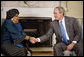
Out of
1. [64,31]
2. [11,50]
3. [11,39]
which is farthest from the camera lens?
[64,31]

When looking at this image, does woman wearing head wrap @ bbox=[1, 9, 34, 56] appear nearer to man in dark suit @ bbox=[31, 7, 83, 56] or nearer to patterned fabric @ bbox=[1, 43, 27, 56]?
patterned fabric @ bbox=[1, 43, 27, 56]

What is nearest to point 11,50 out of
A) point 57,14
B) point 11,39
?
point 11,39

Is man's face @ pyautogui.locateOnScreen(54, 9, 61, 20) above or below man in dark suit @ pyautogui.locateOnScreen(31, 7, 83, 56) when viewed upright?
above

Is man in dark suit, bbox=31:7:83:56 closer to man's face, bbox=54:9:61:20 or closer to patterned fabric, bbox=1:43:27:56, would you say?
man's face, bbox=54:9:61:20

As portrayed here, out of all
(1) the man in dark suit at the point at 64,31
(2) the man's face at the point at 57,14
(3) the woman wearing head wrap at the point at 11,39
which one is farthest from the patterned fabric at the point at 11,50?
(2) the man's face at the point at 57,14

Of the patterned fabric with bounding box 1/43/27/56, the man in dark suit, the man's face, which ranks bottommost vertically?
the patterned fabric with bounding box 1/43/27/56

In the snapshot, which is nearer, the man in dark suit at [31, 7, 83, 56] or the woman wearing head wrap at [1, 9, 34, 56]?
the woman wearing head wrap at [1, 9, 34, 56]

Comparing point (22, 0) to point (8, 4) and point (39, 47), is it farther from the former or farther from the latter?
point (39, 47)

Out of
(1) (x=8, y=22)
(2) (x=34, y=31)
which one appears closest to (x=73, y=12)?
(2) (x=34, y=31)

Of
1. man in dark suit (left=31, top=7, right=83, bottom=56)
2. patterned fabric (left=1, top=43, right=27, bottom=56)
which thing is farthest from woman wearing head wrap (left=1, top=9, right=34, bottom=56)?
man in dark suit (left=31, top=7, right=83, bottom=56)

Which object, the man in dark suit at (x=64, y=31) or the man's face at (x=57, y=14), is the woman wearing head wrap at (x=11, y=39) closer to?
the man in dark suit at (x=64, y=31)

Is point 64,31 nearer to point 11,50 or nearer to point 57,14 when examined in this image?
point 57,14

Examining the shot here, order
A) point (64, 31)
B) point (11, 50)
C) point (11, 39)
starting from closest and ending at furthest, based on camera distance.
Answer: point (11, 50), point (11, 39), point (64, 31)

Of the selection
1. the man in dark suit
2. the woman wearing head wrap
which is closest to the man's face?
the man in dark suit
